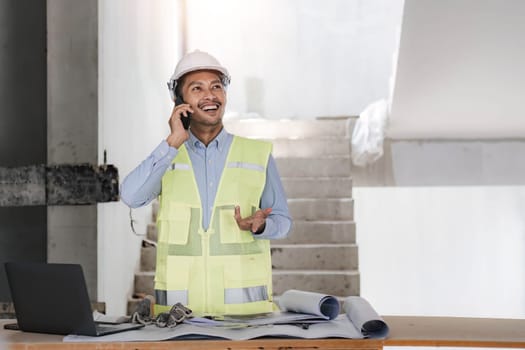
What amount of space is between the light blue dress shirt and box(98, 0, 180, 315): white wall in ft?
3.39

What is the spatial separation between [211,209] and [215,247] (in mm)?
124

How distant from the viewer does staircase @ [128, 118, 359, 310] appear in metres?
5.43

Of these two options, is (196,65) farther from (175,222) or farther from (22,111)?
(22,111)

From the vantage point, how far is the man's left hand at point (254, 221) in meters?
2.52

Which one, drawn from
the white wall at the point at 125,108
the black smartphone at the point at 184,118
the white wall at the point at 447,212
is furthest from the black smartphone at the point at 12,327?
the white wall at the point at 447,212

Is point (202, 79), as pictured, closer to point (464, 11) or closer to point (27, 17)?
point (27, 17)

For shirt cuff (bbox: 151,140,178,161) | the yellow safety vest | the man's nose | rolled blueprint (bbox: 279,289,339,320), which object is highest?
the man's nose

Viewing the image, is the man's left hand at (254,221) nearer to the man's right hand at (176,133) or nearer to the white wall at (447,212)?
the man's right hand at (176,133)

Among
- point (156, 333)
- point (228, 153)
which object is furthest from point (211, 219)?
point (156, 333)

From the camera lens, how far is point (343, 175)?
21.9ft

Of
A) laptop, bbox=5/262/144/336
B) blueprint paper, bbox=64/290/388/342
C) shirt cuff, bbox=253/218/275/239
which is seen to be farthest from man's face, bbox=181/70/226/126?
laptop, bbox=5/262/144/336

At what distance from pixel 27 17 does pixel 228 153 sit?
5.58ft

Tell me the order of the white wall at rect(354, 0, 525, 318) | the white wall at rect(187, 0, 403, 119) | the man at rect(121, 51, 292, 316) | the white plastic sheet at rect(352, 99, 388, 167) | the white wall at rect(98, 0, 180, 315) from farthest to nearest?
the white wall at rect(187, 0, 403, 119) < the white plastic sheet at rect(352, 99, 388, 167) < the white wall at rect(354, 0, 525, 318) < the white wall at rect(98, 0, 180, 315) < the man at rect(121, 51, 292, 316)

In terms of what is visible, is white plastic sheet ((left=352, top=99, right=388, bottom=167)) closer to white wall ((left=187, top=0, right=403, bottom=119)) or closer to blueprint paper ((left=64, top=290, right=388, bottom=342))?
white wall ((left=187, top=0, right=403, bottom=119))
